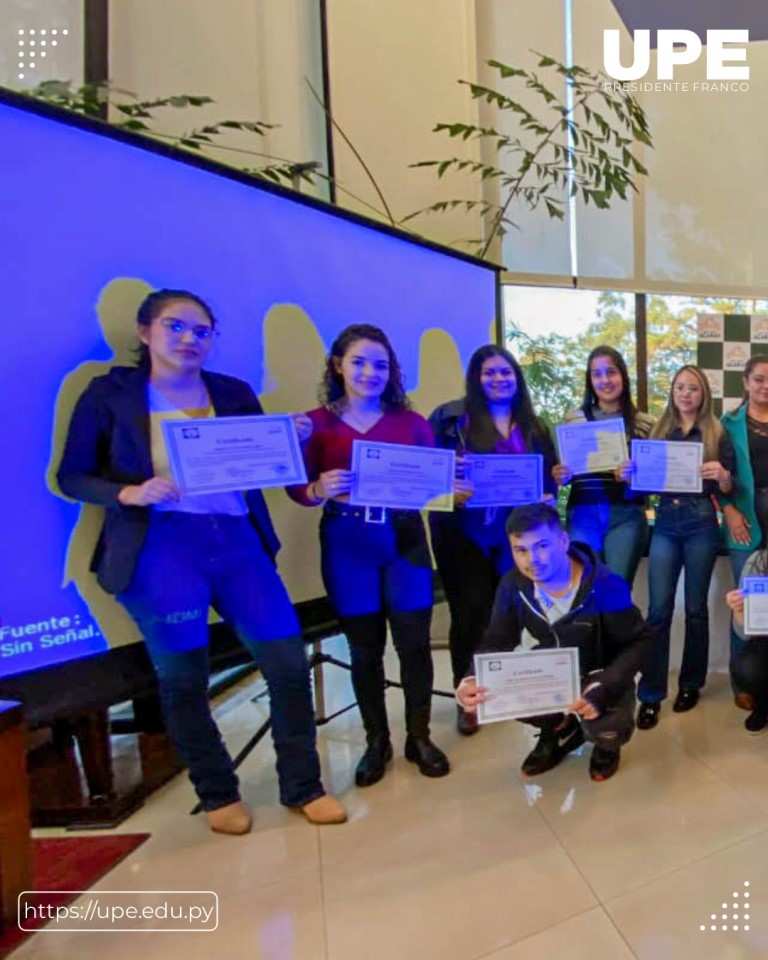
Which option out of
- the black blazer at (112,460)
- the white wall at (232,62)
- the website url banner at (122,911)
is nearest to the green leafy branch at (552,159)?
the white wall at (232,62)

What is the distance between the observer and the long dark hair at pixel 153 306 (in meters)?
1.60

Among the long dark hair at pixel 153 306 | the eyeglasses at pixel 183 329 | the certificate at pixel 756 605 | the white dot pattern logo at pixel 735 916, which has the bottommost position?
the white dot pattern logo at pixel 735 916

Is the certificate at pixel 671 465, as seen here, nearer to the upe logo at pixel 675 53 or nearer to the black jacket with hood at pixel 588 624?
the black jacket with hood at pixel 588 624

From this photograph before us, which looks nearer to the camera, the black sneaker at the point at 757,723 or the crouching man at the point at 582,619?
the crouching man at the point at 582,619

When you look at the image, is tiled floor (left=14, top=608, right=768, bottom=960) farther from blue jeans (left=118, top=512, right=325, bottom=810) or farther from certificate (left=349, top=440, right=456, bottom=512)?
certificate (left=349, top=440, right=456, bottom=512)

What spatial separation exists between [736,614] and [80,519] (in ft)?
6.06

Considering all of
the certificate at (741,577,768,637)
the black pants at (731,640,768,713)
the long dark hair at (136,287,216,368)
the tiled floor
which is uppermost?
the long dark hair at (136,287,216,368)

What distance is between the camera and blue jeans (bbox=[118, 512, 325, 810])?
5.28 feet

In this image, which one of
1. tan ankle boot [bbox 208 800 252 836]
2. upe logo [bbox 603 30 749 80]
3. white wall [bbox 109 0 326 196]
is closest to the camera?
tan ankle boot [bbox 208 800 252 836]

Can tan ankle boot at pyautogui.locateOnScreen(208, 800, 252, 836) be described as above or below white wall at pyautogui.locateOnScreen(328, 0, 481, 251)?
below

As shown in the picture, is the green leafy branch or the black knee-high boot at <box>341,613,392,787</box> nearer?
the black knee-high boot at <box>341,613,392,787</box>

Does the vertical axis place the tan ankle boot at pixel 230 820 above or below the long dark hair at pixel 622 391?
below

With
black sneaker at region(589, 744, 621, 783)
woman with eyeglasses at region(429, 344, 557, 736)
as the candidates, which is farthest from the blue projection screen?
black sneaker at region(589, 744, 621, 783)

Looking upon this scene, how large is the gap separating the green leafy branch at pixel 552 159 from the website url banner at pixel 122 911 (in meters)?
2.93
